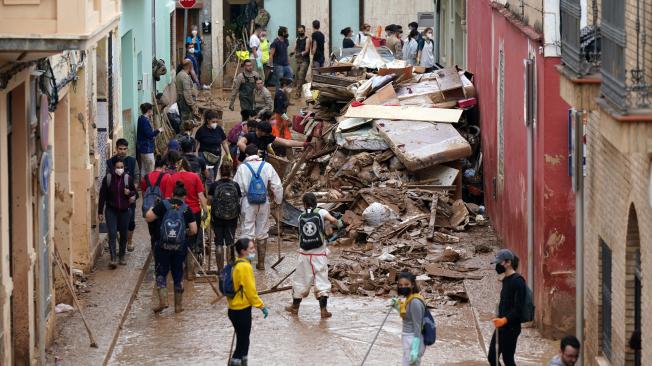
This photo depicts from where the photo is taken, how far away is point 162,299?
17094 mm

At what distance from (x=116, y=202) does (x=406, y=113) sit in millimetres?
6296

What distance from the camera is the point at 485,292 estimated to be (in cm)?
1808

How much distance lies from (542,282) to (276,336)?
2.90 metres

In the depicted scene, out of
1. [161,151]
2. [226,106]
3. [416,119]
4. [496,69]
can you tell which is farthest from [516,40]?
[226,106]

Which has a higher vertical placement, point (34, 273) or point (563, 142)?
point (563, 142)

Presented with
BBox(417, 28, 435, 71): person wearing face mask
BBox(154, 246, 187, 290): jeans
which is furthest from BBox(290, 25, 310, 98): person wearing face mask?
BBox(154, 246, 187, 290): jeans

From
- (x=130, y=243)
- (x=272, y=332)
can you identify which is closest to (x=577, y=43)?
(x=272, y=332)

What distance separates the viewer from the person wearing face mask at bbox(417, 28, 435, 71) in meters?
35.7

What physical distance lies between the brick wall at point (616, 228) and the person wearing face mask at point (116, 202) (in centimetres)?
678

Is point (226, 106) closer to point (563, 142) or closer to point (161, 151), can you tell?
point (161, 151)

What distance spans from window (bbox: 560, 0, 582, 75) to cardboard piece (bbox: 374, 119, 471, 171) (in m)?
8.36

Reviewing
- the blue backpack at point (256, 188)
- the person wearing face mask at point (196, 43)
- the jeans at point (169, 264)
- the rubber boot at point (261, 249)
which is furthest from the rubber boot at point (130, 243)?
the person wearing face mask at point (196, 43)

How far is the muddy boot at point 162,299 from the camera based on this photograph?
1709 centimetres

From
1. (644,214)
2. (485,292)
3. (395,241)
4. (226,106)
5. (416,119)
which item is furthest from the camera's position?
(226,106)
